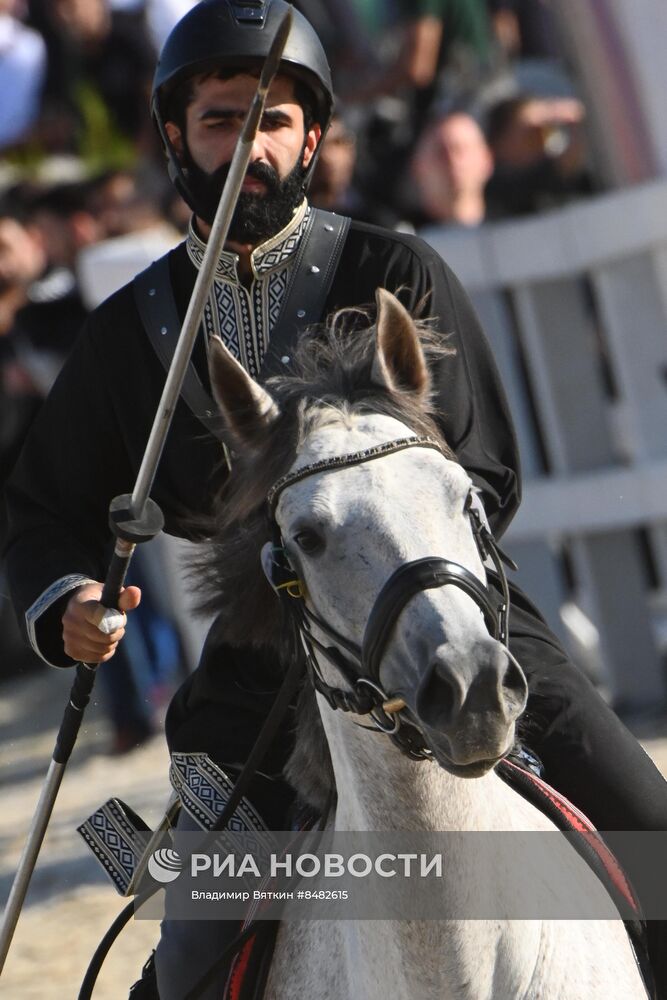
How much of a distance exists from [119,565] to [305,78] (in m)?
1.28

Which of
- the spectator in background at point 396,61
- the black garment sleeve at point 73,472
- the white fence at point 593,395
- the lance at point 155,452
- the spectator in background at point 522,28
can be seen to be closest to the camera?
the lance at point 155,452

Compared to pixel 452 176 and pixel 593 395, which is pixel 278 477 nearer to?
pixel 593 395

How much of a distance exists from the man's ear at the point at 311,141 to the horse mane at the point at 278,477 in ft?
2.29

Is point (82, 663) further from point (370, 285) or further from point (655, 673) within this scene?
point (655, 673)

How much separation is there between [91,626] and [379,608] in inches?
30.7

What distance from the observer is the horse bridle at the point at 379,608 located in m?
2.65

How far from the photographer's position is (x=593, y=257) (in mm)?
7961

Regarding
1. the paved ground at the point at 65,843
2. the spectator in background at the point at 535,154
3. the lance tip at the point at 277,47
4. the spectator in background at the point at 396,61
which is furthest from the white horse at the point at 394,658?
the spectator in background at the point at 396,61

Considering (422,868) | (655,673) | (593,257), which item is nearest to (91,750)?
(655,673)

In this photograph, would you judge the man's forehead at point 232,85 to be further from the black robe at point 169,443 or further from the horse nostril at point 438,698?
the horse nostril at point 438,698

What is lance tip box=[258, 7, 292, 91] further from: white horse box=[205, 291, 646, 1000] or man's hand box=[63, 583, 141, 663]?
man's hand box=[63, 583, 141, 663]

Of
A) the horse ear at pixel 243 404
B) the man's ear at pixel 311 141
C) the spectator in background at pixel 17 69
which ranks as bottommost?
the horse ear at pixel 243 404

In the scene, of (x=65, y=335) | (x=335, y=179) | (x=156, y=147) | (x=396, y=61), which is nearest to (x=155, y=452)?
(x=335, y=179)

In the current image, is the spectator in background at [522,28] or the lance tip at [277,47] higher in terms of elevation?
the spectator in background at [522,28]
